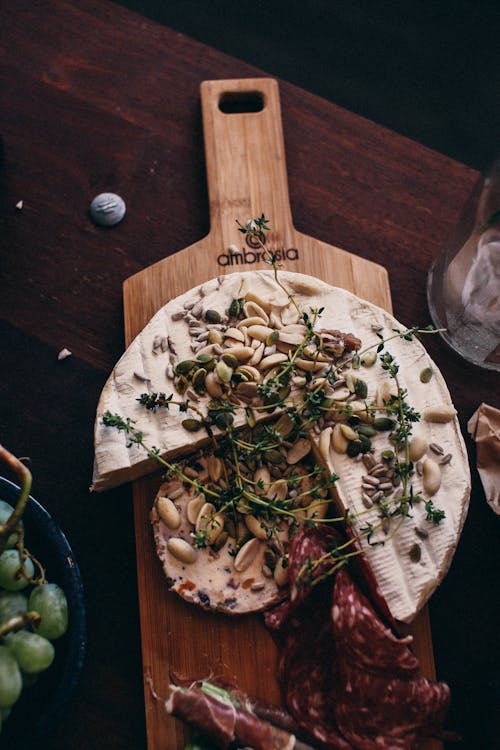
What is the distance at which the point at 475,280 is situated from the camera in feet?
4.86

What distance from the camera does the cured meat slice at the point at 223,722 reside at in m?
1.28

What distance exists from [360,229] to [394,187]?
13 cm

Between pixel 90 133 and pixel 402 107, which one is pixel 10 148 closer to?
pixel 90 133

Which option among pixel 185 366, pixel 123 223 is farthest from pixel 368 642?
pixel 123 223

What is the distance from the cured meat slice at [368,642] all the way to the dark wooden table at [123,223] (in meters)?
0.20

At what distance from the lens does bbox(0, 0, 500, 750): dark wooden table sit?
151 cm

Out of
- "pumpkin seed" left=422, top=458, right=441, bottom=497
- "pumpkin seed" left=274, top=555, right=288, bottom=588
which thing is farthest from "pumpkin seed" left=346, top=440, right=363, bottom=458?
"pumpkin seed" left=274, top=555, right=288, bottom=588

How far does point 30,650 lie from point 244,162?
1.09 m

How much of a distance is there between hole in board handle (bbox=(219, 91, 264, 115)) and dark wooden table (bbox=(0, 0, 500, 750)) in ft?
0.22

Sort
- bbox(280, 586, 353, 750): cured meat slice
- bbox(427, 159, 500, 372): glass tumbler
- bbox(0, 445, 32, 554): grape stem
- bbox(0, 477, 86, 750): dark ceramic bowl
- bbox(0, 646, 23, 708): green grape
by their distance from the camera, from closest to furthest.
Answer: bbox(0, 445, 32, 554): grape stem
bbox(0, 646, 23, 708): green grape
bbox(0, 477, 86, 750): dark ceramic bowl
bbox(280, 586, 353, 750): cured meat slice
bbox(427, 159, 500, 372): glass tumbler

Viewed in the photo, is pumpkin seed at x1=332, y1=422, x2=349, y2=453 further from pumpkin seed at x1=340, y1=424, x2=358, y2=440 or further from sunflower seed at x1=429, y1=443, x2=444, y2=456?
sunflower seed at x1=429, y1=443, x2=444, y2=456

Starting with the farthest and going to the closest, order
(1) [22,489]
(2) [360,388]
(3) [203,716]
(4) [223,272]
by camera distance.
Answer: (4) [223,272], (2) [360,388], (3) [203,716], (1) [22,489]

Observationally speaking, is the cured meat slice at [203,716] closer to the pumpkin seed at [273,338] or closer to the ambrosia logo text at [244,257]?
the pumpkin seed at [273,338]

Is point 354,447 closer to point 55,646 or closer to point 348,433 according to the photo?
point 348,433
